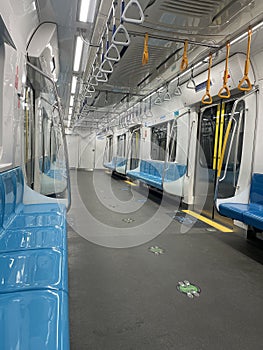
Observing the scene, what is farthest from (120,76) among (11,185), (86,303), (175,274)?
(86,303)

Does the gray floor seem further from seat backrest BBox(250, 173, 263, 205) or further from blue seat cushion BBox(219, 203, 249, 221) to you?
seat backrest BBox(250, 173, 263, 205)

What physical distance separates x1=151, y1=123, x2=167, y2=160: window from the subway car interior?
150cm

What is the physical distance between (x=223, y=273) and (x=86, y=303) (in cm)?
140

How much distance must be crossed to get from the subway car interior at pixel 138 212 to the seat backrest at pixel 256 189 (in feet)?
0.05

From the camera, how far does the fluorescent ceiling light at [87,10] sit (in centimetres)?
297

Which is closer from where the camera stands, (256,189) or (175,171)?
(256,189)

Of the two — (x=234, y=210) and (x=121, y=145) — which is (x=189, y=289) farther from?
(x=121, y=145)

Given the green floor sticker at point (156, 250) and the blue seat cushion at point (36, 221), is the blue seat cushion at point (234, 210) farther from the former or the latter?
the blue seat cushion at point (36, 221)

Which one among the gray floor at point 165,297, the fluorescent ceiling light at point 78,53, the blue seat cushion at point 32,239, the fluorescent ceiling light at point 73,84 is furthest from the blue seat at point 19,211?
the fluorescent ceiling light at point 73,84

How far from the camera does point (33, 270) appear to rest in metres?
1.38

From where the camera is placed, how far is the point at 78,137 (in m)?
18.2

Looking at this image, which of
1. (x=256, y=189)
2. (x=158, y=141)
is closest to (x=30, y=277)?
(x=256, y=189)

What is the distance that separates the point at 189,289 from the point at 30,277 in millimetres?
1477

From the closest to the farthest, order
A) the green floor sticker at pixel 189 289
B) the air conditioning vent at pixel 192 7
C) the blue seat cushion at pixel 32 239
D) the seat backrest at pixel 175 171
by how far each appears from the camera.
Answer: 1. the blue seat cushion at pixel 32 239
2. the green floor sticker at pixel 189 289
3. the air conditioning vent at pixel 192 7
4. the seat backrest at pixel 175 171
